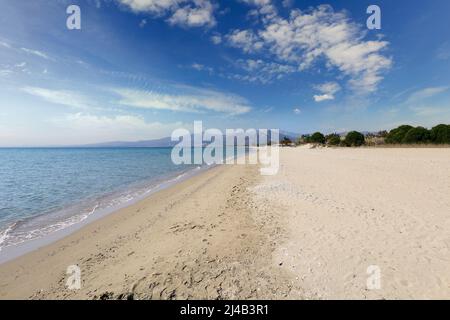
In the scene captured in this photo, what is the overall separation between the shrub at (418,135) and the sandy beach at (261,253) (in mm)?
39092

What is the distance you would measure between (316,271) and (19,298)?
20.9 ft

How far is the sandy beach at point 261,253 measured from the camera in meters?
4.27

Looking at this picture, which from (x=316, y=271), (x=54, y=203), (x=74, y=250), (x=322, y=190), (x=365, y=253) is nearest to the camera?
(x=316, y=271)

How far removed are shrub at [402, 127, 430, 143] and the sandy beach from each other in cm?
3909

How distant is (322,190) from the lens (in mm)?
11578

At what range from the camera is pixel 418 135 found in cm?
4012

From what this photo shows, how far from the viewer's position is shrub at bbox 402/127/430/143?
3934 cm

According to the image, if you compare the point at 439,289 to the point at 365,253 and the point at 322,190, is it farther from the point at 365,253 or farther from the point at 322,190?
the point at 322,190

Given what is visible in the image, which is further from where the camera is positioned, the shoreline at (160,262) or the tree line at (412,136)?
the tree line at (412,136)

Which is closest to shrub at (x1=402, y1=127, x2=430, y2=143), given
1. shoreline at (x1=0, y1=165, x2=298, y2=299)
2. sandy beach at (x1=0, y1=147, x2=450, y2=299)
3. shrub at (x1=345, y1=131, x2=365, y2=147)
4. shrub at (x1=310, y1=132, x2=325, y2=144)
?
shrub at (x1=345, y1=131, x2=365, y2=147)

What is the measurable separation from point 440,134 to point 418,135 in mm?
3131

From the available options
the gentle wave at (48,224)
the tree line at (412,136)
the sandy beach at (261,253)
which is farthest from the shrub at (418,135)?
the gentle wave at (48,224)

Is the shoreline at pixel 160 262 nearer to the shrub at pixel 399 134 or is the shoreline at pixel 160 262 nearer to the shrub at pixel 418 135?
the shrub at pixel 418 135
